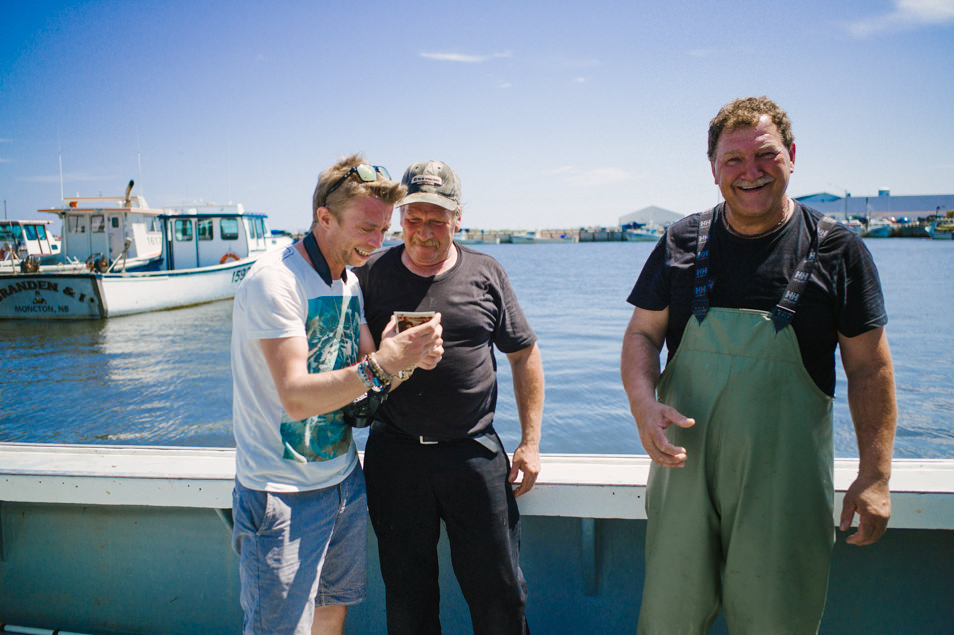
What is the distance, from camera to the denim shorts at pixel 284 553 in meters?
1.51

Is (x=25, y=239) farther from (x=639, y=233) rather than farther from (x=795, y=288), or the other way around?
(x=639, y=233)

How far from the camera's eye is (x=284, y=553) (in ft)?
5.00

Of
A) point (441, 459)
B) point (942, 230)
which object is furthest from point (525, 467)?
point (942, 230)

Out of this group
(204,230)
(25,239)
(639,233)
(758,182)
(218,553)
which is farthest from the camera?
(639,233)

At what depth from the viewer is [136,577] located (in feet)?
7.39

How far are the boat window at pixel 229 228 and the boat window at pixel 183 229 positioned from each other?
1021mm

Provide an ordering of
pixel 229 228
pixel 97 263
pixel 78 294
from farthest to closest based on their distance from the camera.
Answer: pixel 229 228, pixel 97 263, pixel 78 294

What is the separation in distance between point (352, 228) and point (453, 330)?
18.6 inches

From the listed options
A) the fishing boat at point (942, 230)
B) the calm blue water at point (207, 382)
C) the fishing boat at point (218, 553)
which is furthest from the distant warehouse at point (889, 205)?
the fishing boat at point (218, 553)

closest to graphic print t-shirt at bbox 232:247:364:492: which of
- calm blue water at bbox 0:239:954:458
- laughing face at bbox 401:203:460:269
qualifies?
laughing face at bbox 401:203:460:269

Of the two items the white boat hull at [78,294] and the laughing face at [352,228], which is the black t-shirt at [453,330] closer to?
the laughing face at [352,228]

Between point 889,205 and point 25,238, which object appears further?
point 889,205

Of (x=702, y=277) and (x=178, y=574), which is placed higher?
(x=702, y=277)

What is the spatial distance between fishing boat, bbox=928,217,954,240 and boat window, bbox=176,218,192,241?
2937 inches
